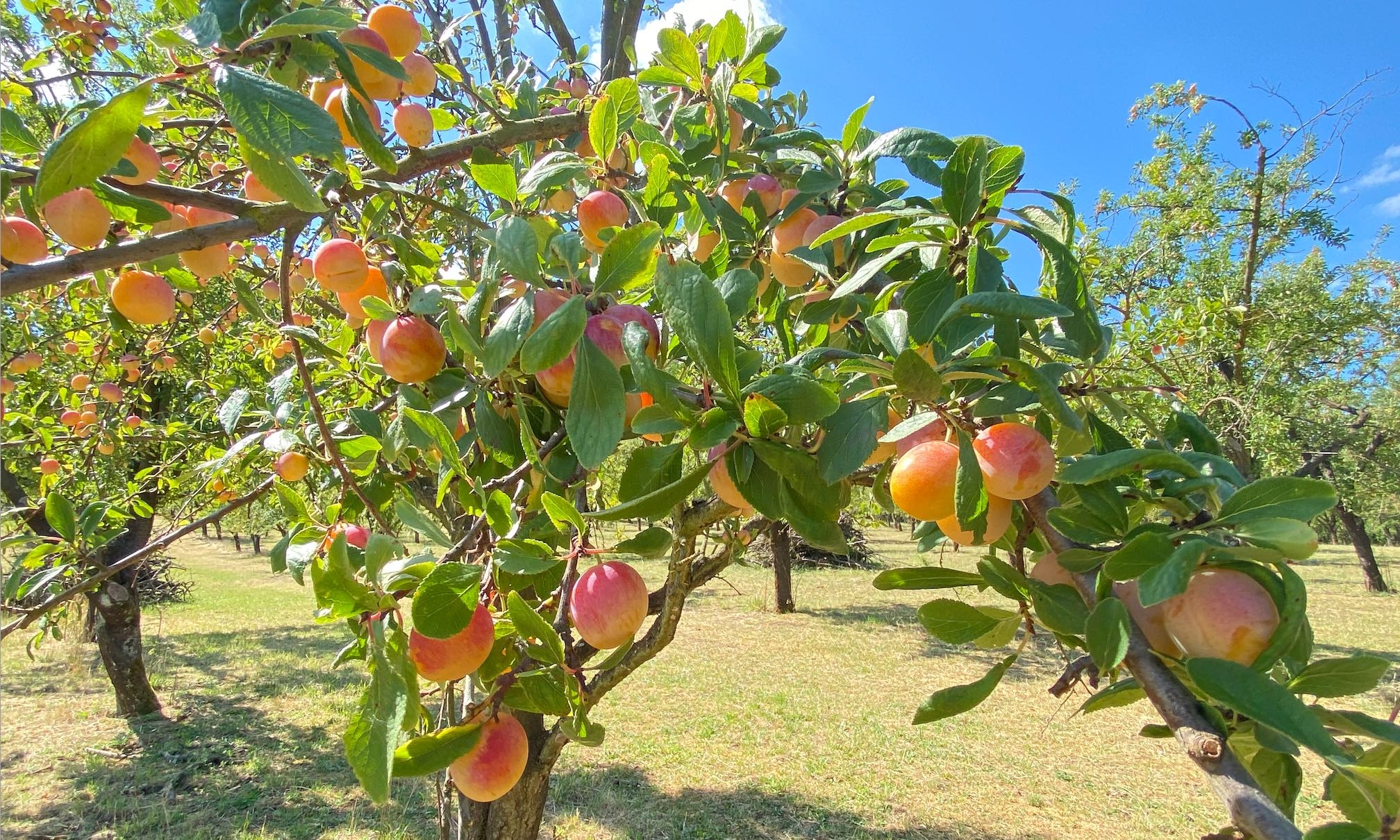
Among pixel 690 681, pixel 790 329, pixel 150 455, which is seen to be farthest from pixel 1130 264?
pixel 150 455

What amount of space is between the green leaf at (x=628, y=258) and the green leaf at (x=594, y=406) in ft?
0.32

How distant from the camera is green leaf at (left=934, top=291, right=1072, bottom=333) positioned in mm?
614

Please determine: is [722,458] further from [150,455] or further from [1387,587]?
[1387,587]

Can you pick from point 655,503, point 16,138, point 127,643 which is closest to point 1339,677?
point 655,503

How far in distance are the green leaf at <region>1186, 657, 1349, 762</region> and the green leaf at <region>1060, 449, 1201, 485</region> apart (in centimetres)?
15

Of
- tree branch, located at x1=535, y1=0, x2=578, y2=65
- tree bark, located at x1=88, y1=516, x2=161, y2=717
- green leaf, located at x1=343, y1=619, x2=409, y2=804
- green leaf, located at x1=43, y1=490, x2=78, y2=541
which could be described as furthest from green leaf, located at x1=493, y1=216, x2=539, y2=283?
tree bark, located at x1=88, y1=516, x2=161, y2=717

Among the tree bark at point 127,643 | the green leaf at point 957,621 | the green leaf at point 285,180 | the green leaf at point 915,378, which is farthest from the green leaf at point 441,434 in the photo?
the tree bark at point 127,643

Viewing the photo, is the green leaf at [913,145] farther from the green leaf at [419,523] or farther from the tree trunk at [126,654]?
the tree trunk at [126,654]

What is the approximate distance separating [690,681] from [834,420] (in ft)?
23.3

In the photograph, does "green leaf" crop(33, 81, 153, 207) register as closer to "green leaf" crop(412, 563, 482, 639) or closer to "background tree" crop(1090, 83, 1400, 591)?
"green leaf" crop(412, 563, 482, 639)

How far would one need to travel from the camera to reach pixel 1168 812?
4430 mm

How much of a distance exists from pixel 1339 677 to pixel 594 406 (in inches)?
30.6

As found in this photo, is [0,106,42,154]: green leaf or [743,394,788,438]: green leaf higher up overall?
[0,106,42,154]: green leaf

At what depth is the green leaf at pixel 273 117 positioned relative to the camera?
2.01ft
